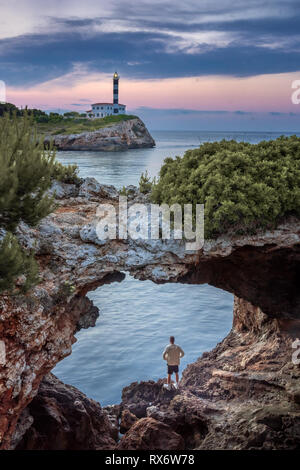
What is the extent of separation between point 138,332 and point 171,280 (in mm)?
14492

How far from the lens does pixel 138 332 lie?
24.8 meters

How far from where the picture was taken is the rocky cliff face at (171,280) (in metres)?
9.23

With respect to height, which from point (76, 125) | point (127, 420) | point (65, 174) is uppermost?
point (76, 125)

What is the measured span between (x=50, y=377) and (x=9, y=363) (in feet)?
16.5

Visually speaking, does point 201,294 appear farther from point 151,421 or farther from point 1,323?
point 1,323

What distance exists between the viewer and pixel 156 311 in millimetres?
28500

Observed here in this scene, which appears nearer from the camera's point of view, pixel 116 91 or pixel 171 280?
pixel 171 280

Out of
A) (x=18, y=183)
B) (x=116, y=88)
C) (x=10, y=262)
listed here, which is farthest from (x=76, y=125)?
(x=10, y=262)

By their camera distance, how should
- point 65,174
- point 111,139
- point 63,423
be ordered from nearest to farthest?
point 63,423, point 65,174, point 111,139

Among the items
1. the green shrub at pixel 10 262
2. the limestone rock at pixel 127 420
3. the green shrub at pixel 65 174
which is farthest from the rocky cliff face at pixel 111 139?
the green shrub at pixel 10 262

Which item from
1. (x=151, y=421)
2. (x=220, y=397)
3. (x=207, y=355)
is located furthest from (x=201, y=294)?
(x=151, y=421)

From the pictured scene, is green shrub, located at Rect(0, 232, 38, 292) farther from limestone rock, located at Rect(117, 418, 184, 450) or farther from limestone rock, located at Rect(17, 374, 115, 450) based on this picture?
limestone rock, located at Rect(117, 418, 184, 450)

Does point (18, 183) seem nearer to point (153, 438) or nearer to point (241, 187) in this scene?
point (241, 187)

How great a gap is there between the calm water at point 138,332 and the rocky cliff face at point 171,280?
18.1 feet
